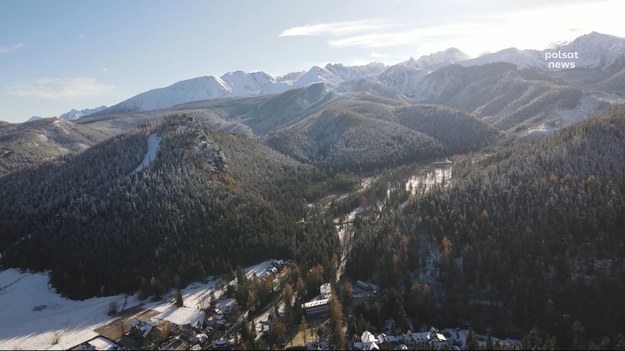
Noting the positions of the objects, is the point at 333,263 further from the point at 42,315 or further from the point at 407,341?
the point at 42,315

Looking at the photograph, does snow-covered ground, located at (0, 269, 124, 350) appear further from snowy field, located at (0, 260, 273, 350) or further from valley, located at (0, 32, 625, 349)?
valley, located at (0, 32, 625, 349)

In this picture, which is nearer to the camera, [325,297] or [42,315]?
[325,297]

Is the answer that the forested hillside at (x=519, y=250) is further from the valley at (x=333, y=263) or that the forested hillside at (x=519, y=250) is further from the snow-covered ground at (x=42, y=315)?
the snow-covered ground at (x=42, y=315)

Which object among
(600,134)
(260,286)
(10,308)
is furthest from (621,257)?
(10,308)

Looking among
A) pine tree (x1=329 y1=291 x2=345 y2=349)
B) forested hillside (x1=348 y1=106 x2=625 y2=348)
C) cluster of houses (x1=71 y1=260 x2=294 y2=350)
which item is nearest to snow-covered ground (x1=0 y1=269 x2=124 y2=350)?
cluster of houses (x1=71 y1=260 x2=294 y2=350)

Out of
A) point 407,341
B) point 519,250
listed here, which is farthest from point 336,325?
point 519,250

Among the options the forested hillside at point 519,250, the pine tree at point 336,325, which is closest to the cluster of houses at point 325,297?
the pine tree at point 336,325
